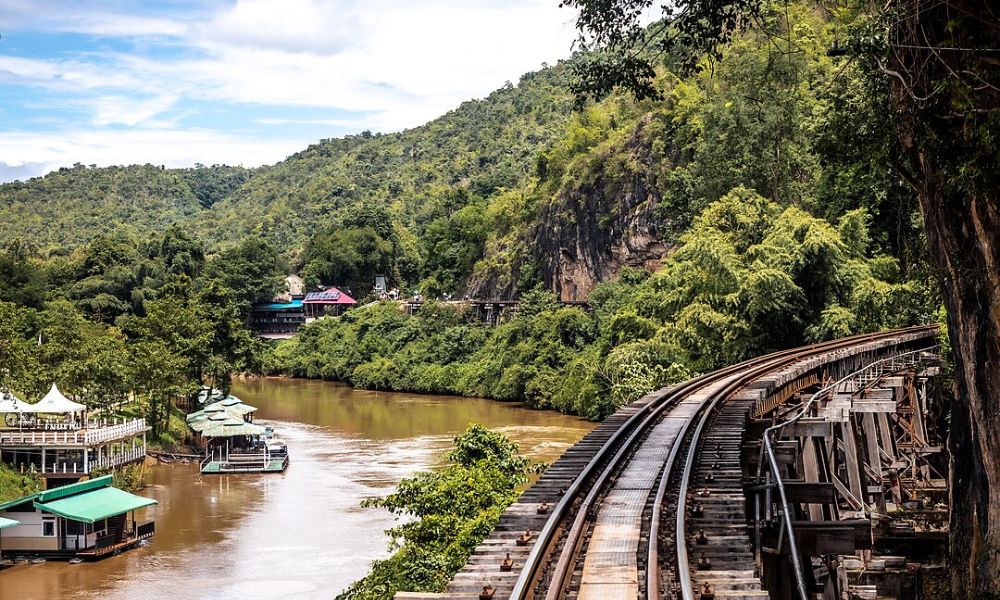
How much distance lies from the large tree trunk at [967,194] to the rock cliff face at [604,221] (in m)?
44.5

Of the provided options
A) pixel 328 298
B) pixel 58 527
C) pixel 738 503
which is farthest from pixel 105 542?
pixel 328 298

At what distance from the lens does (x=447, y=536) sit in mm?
17250

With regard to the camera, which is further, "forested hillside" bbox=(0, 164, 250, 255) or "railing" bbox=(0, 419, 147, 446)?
"forested hillside" bbox=(0, 164, 250, 255)

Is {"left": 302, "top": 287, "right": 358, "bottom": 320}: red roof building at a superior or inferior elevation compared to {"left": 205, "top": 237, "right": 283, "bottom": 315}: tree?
inferior

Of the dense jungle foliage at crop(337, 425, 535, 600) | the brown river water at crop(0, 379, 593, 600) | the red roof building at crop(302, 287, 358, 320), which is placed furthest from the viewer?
the red roof building at crop(302, 287, 358, 320)

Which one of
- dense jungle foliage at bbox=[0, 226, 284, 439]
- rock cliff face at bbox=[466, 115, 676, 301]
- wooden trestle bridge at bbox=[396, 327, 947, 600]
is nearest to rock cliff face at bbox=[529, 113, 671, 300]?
rock cliff face at bbox=[466, 115, 676, 301]

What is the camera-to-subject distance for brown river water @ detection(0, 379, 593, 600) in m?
22.5

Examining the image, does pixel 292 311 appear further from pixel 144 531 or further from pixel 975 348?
pixel 975 348

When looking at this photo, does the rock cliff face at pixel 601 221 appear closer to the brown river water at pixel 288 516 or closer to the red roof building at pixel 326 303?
the brown river water at pixel 288 516

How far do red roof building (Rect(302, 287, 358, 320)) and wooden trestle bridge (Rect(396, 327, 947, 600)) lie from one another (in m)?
65.3

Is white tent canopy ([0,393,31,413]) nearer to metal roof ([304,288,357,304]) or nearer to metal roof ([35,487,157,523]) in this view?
metal roof ([35,487,157,523])

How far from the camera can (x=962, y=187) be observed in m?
10.2

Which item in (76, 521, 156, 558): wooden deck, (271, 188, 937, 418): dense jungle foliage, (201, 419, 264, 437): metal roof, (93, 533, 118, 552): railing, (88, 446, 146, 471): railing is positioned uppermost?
(271, 188, 937, 418): dense jungle foliage

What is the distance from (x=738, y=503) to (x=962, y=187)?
362 centimetres
